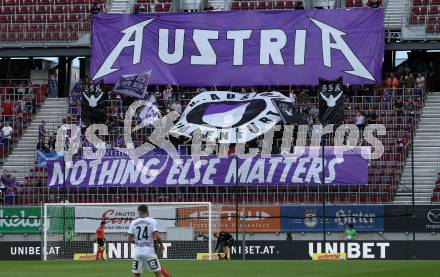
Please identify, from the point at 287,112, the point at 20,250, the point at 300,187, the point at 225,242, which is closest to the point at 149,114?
the point at 287,112

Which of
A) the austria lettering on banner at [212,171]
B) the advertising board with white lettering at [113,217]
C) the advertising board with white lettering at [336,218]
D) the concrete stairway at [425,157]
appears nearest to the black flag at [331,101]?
the austria lettering on banner at [212,171]

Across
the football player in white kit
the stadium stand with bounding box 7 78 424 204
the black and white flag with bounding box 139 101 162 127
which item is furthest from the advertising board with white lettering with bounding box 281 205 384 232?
the football player in white kit

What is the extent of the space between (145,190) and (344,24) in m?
12.1

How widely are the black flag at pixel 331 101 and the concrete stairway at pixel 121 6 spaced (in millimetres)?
Answer: 12862

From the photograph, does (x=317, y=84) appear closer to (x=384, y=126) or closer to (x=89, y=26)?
(x=384, y=126)

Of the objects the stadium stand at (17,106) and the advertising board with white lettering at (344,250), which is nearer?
the advertising board with white lettering at (344,250)

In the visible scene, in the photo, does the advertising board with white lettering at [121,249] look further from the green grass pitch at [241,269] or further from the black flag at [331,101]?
the black flag at [331,101]

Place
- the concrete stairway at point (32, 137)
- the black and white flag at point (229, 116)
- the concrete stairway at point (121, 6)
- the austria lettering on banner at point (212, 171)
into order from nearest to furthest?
1. the austria lettering on banner at point (212, 171)
2. the black and white flag at point (229, 116)
3. the concrete stairway at point (32, 137)
4. the concrete stairway at point (121, 6)

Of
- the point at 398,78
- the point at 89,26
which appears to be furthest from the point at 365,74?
the point at 89,26

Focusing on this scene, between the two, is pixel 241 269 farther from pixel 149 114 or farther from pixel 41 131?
pixel 41 131

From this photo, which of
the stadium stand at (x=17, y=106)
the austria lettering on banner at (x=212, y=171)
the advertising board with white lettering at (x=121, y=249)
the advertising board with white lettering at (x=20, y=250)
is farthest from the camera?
the stadium stand at (x=17, y=106)

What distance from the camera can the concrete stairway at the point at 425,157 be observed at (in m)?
49.3

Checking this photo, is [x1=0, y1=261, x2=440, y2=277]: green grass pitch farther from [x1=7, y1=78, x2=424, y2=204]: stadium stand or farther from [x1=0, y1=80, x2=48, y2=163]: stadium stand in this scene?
[x1=0, y1=80, x2=48, y2=163]: stadium stand

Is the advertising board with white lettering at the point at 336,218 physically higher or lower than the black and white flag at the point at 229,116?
lower
